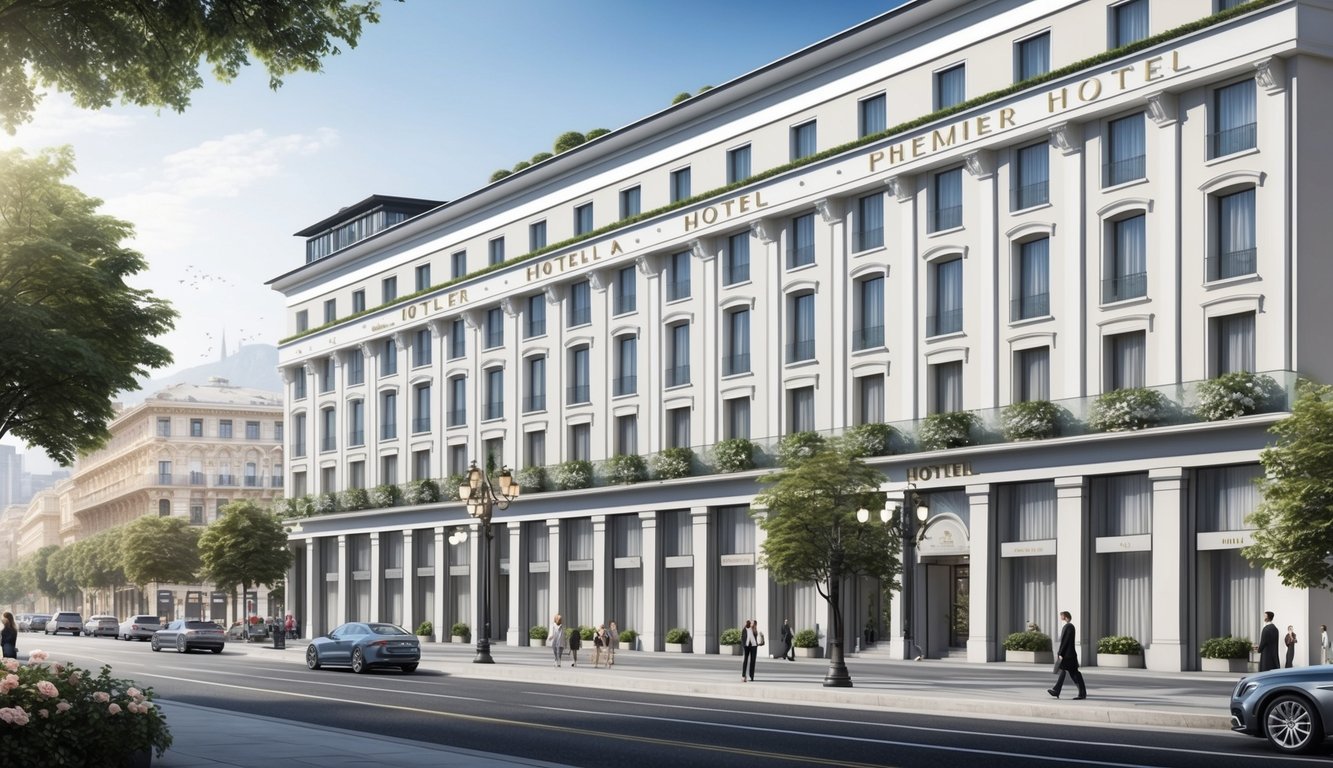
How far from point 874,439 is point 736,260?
10.8 metres

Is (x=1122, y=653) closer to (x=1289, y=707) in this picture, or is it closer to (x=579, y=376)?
(x=1289, y=707)

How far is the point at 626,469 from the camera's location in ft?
193

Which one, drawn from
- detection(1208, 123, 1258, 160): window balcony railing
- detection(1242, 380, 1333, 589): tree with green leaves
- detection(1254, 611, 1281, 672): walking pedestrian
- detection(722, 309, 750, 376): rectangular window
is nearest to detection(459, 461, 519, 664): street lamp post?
detection(722, 309, 750, 376): rectangular window

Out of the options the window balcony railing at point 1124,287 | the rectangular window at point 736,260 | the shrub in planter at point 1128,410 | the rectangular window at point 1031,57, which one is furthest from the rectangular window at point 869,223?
the shrub in planter at point 1128,410

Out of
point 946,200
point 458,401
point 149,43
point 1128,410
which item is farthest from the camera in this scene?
point 458,401

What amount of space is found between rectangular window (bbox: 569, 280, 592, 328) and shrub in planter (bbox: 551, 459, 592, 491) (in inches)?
234

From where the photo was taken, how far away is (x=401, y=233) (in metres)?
76.3

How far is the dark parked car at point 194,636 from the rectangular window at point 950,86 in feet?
122

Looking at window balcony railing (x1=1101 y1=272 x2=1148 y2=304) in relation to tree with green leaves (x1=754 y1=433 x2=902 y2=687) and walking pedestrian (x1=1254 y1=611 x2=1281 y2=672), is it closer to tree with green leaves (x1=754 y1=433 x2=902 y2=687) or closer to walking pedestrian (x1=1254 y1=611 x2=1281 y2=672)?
tree with green leaves (x1=754 y1=433 x2=902 y2=687)

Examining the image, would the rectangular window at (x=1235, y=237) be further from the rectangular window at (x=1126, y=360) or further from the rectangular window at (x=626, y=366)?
the rectangular window at (x=626, y=366)

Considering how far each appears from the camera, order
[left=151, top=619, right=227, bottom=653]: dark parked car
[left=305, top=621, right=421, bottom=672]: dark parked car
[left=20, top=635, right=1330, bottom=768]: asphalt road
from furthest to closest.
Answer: [left=151, top=619, right=227, bottom=653]: dark parked car, [left=305, top=621, right=421, bottom=672]: dark parked car, [left=20, top=635, right=1330, bottom=768]: asphalt road

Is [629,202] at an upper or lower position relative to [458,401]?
upper

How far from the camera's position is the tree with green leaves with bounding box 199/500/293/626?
75188mm

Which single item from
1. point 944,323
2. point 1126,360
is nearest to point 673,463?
point 944,323
